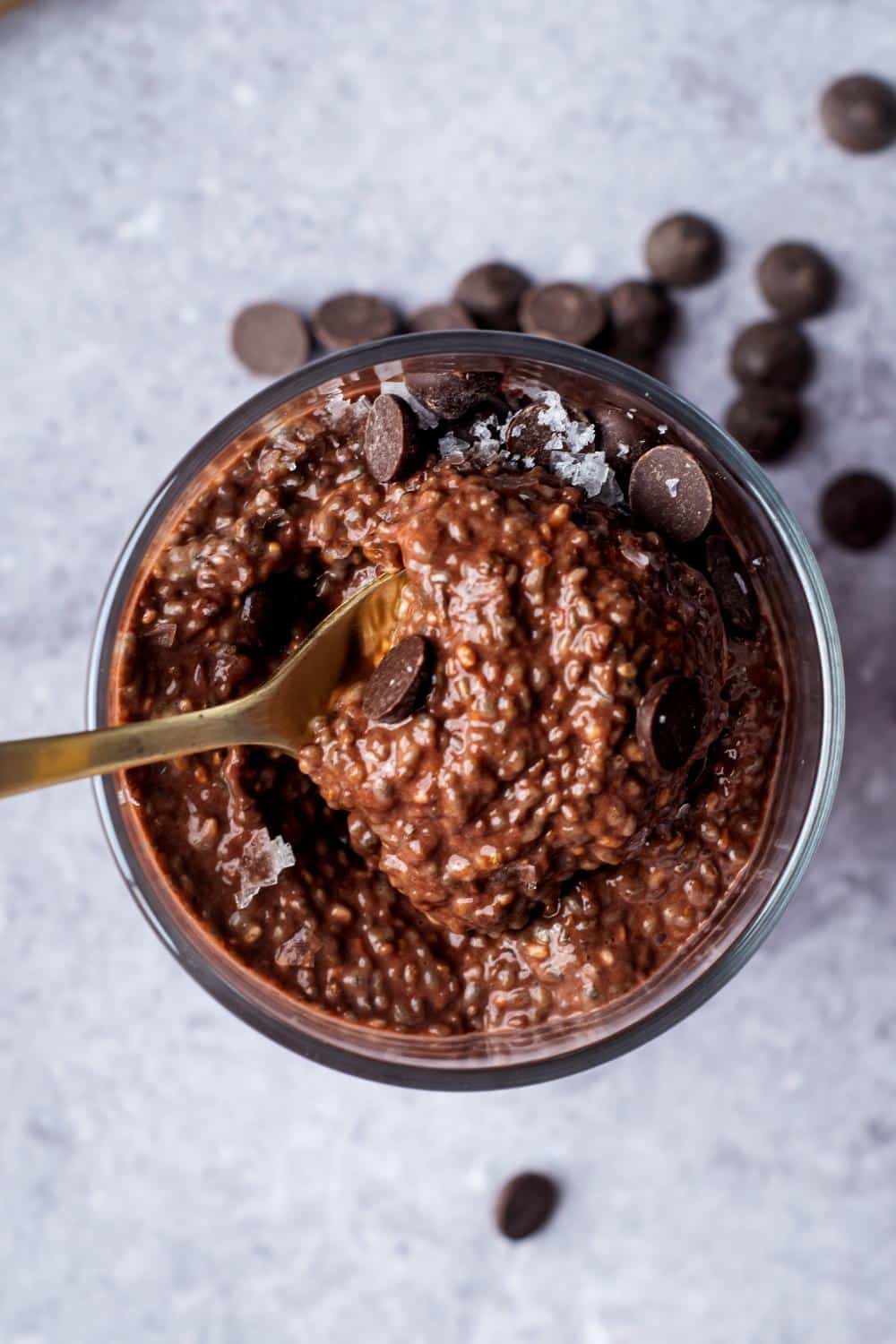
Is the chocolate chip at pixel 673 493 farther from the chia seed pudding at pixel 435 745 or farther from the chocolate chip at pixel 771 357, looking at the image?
the chocolate chip at pixel 771 357

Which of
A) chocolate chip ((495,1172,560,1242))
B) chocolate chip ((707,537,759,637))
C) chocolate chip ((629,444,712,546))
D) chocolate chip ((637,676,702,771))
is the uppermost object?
chocolate chip ((629,444,712,546))

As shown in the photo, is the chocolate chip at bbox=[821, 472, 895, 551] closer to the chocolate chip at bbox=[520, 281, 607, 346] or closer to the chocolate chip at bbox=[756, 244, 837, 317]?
the chocolate chip at bbox=[756, 244, 837, 317]

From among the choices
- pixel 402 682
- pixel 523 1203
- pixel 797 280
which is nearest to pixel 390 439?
pixel 402 682

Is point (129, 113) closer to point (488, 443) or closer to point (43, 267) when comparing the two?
point (43, 267)

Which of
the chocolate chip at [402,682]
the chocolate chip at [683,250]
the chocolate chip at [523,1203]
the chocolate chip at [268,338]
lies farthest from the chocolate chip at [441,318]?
the chocolate chip at [523,1203]

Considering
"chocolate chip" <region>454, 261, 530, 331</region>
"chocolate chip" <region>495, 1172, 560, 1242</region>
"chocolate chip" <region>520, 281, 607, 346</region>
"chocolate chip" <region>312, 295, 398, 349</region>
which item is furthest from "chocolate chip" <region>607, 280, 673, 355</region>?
"chocolate chip" <region>495, 1172, 560, 1242</region>

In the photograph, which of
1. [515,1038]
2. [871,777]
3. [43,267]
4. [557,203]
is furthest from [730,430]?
[43,267]
